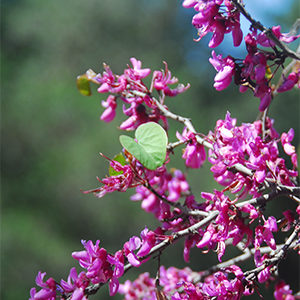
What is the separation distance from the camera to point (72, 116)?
620 cm

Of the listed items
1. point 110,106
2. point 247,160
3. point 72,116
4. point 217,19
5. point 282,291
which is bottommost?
point 282,291

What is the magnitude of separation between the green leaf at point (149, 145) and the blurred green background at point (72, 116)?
3817 millimetres

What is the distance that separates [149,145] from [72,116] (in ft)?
19.3

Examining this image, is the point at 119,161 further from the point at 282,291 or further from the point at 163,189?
the point at 282,291

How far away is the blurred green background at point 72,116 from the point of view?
4973 millimetres

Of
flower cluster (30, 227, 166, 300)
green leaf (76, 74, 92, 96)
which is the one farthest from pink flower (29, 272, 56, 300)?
green leaf (76, 74, 92, 96)

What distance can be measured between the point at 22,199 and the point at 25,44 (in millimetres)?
3501

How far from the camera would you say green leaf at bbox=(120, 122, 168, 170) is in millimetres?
447

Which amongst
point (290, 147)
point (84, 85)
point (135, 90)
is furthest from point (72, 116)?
point (290, 147)

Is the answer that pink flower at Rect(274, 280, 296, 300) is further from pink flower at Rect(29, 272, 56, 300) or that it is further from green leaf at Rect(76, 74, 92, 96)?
green leaf at Rect(76, 74, 92, 96)

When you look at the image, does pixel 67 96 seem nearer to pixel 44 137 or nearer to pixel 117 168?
pixel 44 137

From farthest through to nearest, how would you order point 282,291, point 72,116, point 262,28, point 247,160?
point 72,116 < point 282,291 < point 247,160 < point 262,28

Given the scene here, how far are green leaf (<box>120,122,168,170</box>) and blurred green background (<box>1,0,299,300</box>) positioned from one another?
150 inches

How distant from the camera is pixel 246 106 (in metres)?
6.05
